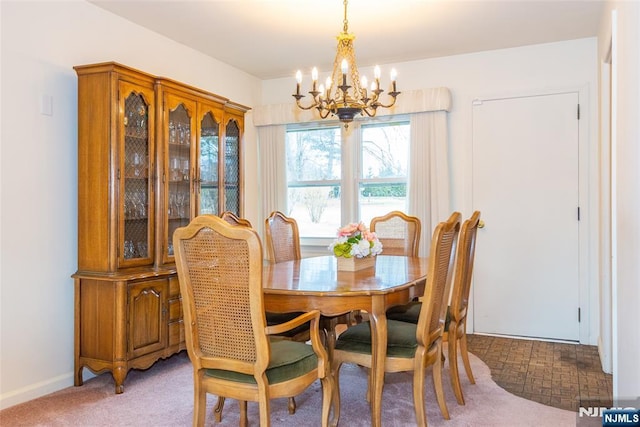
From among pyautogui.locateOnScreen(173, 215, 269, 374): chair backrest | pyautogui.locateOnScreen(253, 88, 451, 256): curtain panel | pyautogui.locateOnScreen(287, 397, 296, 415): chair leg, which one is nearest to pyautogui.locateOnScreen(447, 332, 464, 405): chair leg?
pyautogui.locateOnScreen(287, 397, 296, 415): chair leg

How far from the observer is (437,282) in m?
2.31

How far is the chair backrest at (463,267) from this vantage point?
2.64 m

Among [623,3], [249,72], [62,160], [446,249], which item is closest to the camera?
[623,3]

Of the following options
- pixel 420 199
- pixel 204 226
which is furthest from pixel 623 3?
pixel 420 199

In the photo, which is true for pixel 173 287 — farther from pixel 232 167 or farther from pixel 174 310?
pixel 232 167

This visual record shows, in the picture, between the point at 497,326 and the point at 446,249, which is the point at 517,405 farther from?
the point at 497,326

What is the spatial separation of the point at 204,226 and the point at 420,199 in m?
2.92

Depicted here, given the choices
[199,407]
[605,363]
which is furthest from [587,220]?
[199,407]

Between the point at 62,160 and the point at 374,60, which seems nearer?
the point at 62,160

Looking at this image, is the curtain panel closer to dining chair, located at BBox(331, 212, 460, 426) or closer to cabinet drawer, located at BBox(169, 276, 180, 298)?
dining chair, located at BBox(331, 212, 460, 426)

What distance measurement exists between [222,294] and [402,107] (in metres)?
3.13

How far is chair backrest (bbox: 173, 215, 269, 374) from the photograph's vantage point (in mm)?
1891

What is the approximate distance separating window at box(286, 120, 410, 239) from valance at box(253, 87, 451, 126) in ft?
0.55

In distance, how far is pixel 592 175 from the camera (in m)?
4.00
